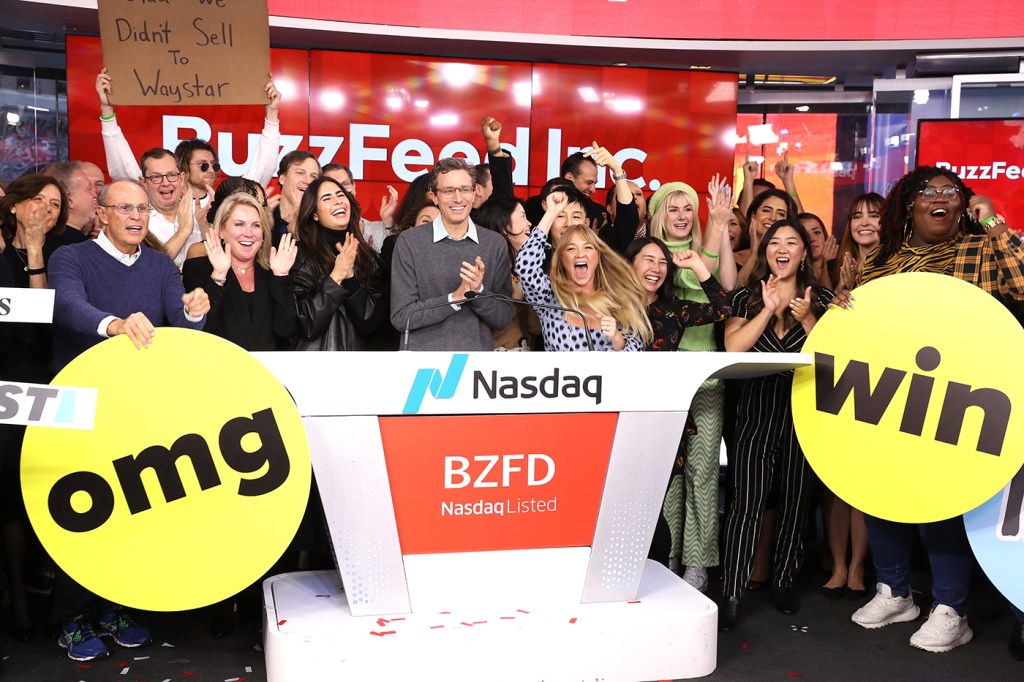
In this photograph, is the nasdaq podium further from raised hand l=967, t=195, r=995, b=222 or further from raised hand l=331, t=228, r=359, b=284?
raised hand l=967, t=195, r=995, b=222

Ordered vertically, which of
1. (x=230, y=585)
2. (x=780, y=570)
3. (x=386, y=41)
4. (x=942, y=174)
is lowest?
(x=780, y=570)

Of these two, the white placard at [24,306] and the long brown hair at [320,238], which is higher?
the long brown hair at [320,238]

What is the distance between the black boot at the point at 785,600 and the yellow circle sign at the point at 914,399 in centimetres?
68

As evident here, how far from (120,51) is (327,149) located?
2183 millimetres

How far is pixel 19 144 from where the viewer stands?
675 centimetres

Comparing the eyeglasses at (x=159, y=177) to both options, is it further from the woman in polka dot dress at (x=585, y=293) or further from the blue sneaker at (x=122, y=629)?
the blue sneaker at (x=122, y=629)

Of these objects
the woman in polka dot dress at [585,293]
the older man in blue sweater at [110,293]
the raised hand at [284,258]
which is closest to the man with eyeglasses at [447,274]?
the woman in polka dot dress at [585,293]

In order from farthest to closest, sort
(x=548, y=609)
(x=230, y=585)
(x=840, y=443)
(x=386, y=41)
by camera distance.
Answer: (x=386, y=41) → (x=840, y=443) → (x=548, y=609) → (x=230, y=585)

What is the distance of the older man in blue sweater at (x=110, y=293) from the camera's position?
3.35 metres

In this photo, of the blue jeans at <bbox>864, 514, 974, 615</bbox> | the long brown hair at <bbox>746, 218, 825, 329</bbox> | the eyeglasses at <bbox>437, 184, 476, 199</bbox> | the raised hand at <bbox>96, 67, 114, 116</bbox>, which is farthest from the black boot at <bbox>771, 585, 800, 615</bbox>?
the raised hand at <bbox>96, 67, 114, 116</bbox>

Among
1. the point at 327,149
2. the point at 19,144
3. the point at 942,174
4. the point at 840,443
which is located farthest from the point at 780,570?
the point at 19,144

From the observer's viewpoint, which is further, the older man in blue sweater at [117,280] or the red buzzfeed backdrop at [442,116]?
the red buzzfeed backdrop at [442,116]

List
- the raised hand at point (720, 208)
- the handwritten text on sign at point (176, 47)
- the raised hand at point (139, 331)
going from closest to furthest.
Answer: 1. the raised hand at point (139, 331)
2. the raised hand at point (720, 208)
3. the handwritten text on sign at point (176, 47)

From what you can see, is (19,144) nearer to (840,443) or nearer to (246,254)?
(246,254)
